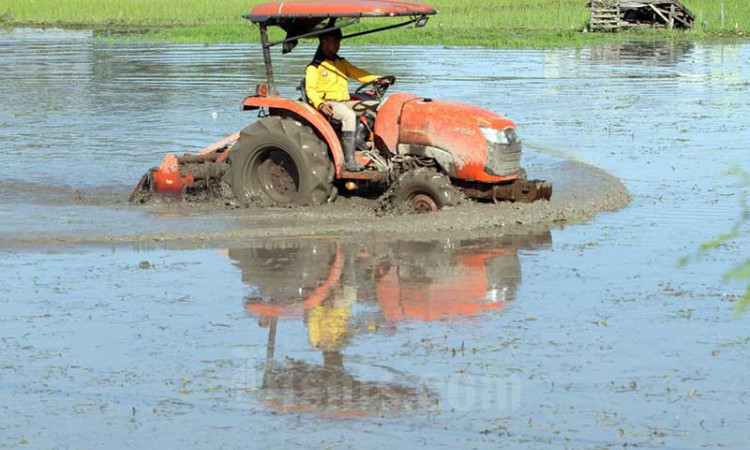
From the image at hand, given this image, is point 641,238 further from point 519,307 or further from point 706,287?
point 519,307

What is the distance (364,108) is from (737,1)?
4377 cm

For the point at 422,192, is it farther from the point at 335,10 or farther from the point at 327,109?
the point at 335,10

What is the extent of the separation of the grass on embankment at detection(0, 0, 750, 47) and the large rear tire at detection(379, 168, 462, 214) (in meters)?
27.0

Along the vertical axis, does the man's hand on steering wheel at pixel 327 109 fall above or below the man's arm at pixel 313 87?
below

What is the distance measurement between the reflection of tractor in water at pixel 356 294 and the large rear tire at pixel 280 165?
1.13 metres

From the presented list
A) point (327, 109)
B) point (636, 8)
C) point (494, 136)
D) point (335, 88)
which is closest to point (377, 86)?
point (335, 88)

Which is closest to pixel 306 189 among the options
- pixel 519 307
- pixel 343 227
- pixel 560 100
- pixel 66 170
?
pixel 343 227

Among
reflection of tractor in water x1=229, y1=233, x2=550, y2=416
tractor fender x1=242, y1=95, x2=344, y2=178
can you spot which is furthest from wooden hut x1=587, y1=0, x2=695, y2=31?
reflection of tractor in water x1=229, y1=233, x2=550, y2=416

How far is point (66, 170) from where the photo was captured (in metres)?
16.0

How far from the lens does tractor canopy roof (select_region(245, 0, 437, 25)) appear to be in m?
11.2

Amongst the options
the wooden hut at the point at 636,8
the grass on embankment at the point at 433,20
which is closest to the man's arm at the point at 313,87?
the grass on embankment at the point at 433,20

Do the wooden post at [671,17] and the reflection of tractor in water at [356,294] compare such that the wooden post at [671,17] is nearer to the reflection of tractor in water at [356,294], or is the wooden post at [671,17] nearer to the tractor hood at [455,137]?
the tractor hood at [455,137]

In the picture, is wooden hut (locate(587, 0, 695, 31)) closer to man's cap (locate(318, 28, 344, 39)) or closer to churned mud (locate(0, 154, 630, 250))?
churned mud (locate(0, 154, 630, 250))

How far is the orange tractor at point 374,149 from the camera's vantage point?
11492 millimetres
